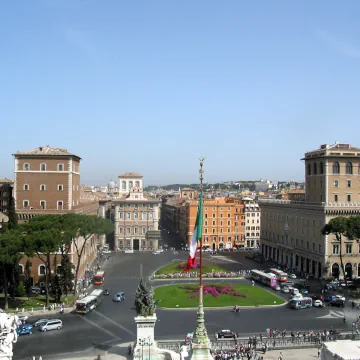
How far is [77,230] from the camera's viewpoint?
4781 cm

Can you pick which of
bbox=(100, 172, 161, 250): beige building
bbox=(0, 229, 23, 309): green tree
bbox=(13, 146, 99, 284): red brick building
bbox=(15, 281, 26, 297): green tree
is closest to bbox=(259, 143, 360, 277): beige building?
bbox=(100, 172, 161, 250): beige building

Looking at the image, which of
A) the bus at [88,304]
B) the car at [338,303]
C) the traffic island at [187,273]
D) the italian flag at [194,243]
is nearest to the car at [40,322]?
the bus at [88,304]

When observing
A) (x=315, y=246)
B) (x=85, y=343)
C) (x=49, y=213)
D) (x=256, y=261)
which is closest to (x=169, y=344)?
(x=85, y=343)

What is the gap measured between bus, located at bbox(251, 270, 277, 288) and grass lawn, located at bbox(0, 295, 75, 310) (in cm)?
2035

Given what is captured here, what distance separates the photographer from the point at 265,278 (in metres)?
54.4

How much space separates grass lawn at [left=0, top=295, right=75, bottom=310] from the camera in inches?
1666

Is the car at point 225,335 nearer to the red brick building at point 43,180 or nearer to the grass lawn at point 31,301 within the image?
the grass lawn at point 31,301

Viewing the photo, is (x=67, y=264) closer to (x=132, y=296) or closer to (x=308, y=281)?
(x=132, y=296)

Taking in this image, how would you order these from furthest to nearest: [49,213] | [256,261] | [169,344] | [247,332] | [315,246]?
[256,261] → [315,246] → [49,213] → [247,332] → [169,344]

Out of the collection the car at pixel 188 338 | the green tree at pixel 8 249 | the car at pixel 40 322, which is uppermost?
the green tree at pixel 8 249

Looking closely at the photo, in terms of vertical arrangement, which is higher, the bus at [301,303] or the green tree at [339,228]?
the green tree at [339,228]

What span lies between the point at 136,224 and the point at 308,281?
40218mm

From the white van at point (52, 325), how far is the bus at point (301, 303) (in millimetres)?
19737

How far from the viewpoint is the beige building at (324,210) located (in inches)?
2263
